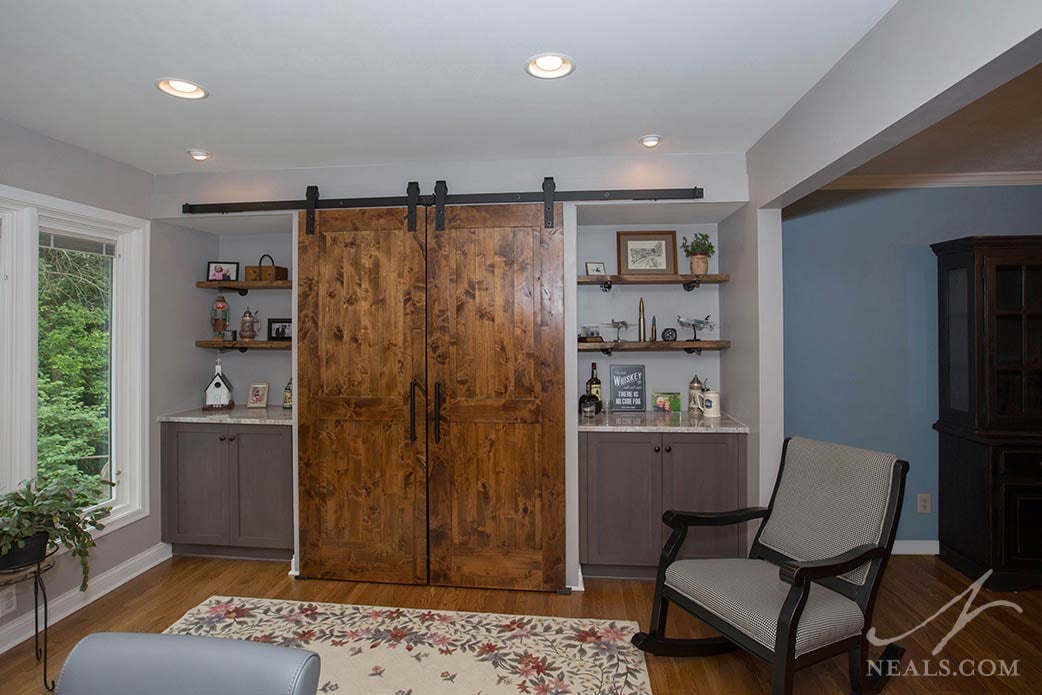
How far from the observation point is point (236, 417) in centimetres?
374

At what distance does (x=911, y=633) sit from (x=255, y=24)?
384 cm

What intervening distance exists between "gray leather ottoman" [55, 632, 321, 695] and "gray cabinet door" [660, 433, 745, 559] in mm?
2553

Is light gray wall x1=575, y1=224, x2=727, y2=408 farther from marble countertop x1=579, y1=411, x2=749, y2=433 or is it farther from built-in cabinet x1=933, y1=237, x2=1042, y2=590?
built-in cabinet x1=933, y1=237, x2=1042, y2=590

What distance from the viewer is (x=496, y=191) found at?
3461 millimetres

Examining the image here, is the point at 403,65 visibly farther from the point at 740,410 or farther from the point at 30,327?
the point at 740,410

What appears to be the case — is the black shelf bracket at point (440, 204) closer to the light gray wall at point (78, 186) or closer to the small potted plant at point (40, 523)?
the light gray wall at point (78, 186)

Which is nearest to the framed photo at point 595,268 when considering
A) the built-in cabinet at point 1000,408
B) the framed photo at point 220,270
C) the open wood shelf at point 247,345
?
the open wood shelf at point 247,345

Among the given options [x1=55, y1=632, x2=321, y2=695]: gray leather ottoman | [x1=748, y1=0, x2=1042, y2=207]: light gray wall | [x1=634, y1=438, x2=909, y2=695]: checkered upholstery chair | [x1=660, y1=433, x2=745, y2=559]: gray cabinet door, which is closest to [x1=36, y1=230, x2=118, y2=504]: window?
[x1=55, y1=632, x2=321, y2=695]: gray leather ottoman

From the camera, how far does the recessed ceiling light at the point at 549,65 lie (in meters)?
2.18

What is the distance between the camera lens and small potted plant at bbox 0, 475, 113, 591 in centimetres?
241

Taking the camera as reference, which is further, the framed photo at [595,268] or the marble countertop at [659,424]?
the framed photo at [595,268]

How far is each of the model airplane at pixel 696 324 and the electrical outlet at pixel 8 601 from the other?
392cm

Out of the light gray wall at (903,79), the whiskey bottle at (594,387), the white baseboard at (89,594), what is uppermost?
the light gray wall at (903,79)

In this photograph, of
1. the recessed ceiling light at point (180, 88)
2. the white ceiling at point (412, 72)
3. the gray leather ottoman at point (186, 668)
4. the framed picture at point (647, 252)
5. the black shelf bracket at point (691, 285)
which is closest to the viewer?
the gray leather ottoman at point (186, 668)
